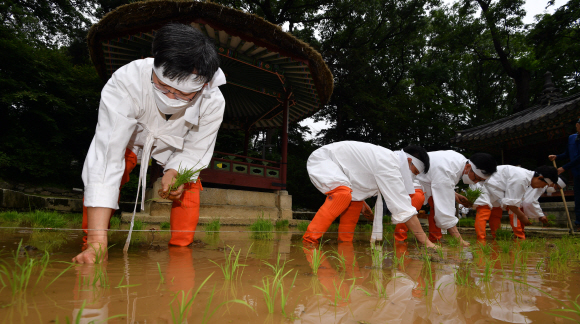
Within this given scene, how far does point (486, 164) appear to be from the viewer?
4.11 meters

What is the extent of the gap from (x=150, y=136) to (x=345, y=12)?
13378 millimetres

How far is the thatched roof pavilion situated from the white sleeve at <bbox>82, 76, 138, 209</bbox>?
435 cm

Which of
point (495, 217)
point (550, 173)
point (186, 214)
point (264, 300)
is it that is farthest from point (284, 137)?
point (264, 300)

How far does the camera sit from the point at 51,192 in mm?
10203

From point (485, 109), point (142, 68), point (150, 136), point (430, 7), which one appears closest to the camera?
point (142, 68)

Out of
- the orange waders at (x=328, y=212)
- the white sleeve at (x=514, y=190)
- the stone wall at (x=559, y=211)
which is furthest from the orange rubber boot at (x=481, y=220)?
the stone wall at (x=559, y=211)

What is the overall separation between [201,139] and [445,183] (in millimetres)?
2950

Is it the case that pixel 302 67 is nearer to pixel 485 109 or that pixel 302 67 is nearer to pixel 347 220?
pixel 347 220

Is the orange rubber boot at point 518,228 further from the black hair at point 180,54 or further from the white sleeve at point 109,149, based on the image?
the white sleeve at point 109,149

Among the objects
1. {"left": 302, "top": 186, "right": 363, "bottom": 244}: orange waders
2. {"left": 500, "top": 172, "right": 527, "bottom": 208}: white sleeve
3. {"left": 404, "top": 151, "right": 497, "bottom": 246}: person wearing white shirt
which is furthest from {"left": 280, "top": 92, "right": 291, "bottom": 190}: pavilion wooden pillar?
{"left": 302, "top": 186, "right": 363, "bottom": 244}: orange waders

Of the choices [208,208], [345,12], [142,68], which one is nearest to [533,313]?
[142,68]

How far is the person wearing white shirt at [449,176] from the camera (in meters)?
3.81

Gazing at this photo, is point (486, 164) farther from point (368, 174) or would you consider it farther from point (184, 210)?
point (184, 210)

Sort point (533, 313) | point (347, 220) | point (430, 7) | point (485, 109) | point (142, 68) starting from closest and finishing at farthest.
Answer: point (533, 313) → point (142, 68) → point (347, 220) → point (430, 7) → point (485, 109)
